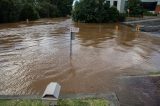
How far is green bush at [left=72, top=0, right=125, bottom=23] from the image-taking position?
31062 mm

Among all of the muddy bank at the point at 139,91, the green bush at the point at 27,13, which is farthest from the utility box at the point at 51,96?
the green bush at the point at 27,13

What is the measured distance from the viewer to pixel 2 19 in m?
31.7

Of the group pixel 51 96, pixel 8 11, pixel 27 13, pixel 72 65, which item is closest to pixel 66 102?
pixel 51 96

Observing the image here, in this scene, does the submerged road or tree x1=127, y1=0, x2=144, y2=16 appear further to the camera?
tree x1=127, y1=0, x2=144, y2=16

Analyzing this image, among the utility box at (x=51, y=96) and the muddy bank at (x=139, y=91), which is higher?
the utility box at (x=51, y=96)

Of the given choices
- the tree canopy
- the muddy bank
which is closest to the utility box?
the muddy bank

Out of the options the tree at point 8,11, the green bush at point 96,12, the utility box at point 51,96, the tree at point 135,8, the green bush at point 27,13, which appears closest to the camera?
the utility box at point 51,96

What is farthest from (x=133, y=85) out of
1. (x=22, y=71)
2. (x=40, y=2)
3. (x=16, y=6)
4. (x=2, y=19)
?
(x=40, y=2)

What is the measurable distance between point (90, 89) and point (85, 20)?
24679 mm

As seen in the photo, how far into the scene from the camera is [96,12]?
103ft

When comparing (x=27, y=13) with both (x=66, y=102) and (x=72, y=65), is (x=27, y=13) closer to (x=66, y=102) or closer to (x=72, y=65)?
(x=72, y=65)

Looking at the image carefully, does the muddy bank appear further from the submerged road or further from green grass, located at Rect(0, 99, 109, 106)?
green grass, located at Rect(0, 99, 109, 106)

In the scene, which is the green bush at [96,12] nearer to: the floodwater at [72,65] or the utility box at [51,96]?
the floodwater at [72,65]

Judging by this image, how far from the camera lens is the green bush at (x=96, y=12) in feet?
102
